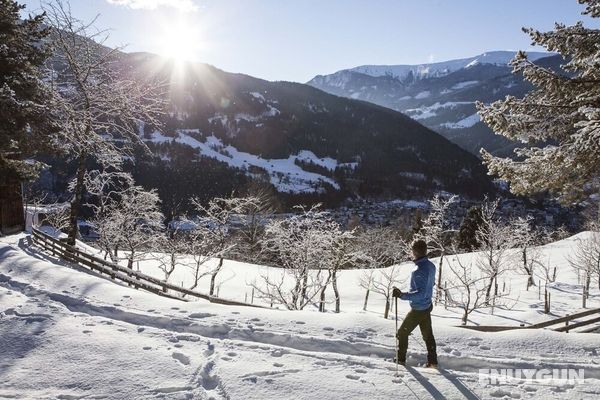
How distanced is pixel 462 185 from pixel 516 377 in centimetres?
19765

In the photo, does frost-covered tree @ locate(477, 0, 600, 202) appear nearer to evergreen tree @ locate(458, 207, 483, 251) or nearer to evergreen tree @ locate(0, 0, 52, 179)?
evergreen tree @ locate(0, 0, 52, 179)

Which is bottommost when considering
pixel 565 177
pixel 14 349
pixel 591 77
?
pixel 14 349

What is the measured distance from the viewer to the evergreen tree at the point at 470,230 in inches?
2140

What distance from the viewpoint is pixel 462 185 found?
190 metres

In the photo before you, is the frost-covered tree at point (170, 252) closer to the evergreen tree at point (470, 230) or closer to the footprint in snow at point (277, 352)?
the footprint in snow at point (277, 352)

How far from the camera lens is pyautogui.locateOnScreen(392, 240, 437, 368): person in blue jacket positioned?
247 inches

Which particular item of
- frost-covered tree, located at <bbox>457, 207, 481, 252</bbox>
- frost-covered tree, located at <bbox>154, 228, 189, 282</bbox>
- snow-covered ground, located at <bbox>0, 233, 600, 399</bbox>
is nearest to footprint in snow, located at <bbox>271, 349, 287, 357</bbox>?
snow-covered ground, located at <bbox>0, 233, 600, 399</bbox>

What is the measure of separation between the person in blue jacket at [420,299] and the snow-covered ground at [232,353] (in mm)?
312

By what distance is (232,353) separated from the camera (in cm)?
669

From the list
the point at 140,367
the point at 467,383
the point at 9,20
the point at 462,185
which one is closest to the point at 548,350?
the point at 467,383

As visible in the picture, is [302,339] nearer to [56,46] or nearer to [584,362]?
[584,362]

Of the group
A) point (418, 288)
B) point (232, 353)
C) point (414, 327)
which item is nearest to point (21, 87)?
point (232, 353)

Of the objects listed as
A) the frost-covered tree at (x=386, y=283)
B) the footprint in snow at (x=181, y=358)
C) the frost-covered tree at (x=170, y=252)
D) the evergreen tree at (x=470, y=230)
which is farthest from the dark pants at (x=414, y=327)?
the evergreen tree at (x=470, y=230)

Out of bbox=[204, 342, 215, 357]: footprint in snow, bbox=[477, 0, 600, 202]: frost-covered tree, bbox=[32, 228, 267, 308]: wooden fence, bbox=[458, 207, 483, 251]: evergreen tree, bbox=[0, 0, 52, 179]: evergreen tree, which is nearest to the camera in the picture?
bbox=[204, 342, 215, 357]: footprint in snow
